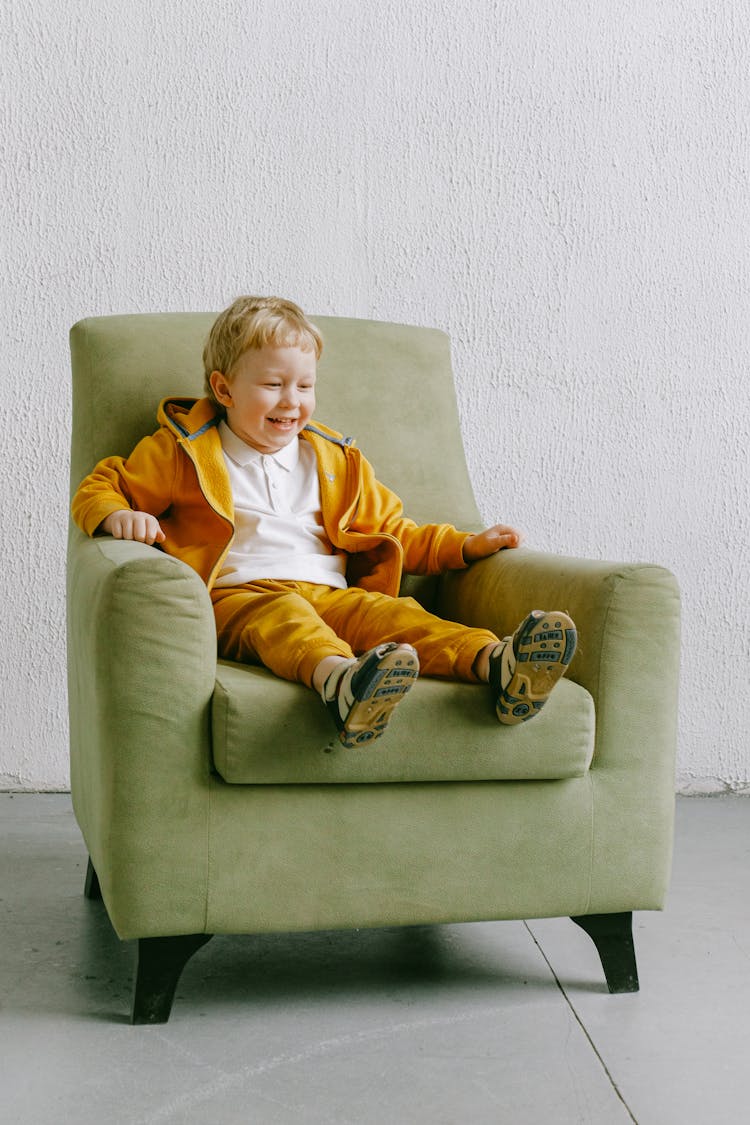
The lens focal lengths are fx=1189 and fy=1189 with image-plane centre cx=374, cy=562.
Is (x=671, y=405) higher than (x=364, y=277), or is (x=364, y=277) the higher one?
(x=364, y=277)

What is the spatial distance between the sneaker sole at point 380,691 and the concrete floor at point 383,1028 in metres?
0.37

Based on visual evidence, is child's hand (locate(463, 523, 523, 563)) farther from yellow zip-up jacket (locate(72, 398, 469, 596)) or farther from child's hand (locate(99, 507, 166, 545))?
child's hand (locate(99, 507, 166, 545))

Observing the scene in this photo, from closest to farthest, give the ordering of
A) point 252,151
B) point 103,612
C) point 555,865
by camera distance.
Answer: point 103,612, point 555,865, point 252,151

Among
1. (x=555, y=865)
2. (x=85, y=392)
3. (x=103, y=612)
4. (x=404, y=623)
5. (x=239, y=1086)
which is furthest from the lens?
(x=85, y=392)

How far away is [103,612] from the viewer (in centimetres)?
141

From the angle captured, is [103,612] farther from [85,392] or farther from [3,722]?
[3,722]

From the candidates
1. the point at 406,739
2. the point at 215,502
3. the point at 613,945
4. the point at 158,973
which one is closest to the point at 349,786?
the point at 406,739

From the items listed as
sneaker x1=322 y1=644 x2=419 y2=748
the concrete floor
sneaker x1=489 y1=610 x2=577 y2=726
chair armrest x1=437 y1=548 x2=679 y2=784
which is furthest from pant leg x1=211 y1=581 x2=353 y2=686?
the concrete floor

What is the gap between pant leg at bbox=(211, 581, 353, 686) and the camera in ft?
4.90

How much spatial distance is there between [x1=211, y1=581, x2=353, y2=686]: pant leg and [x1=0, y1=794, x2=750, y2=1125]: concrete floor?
424 mm

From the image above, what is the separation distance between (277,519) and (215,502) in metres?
0.13

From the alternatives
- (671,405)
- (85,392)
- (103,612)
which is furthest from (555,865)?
(671,405)

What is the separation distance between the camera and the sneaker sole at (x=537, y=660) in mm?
1368

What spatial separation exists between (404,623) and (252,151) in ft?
4.47
